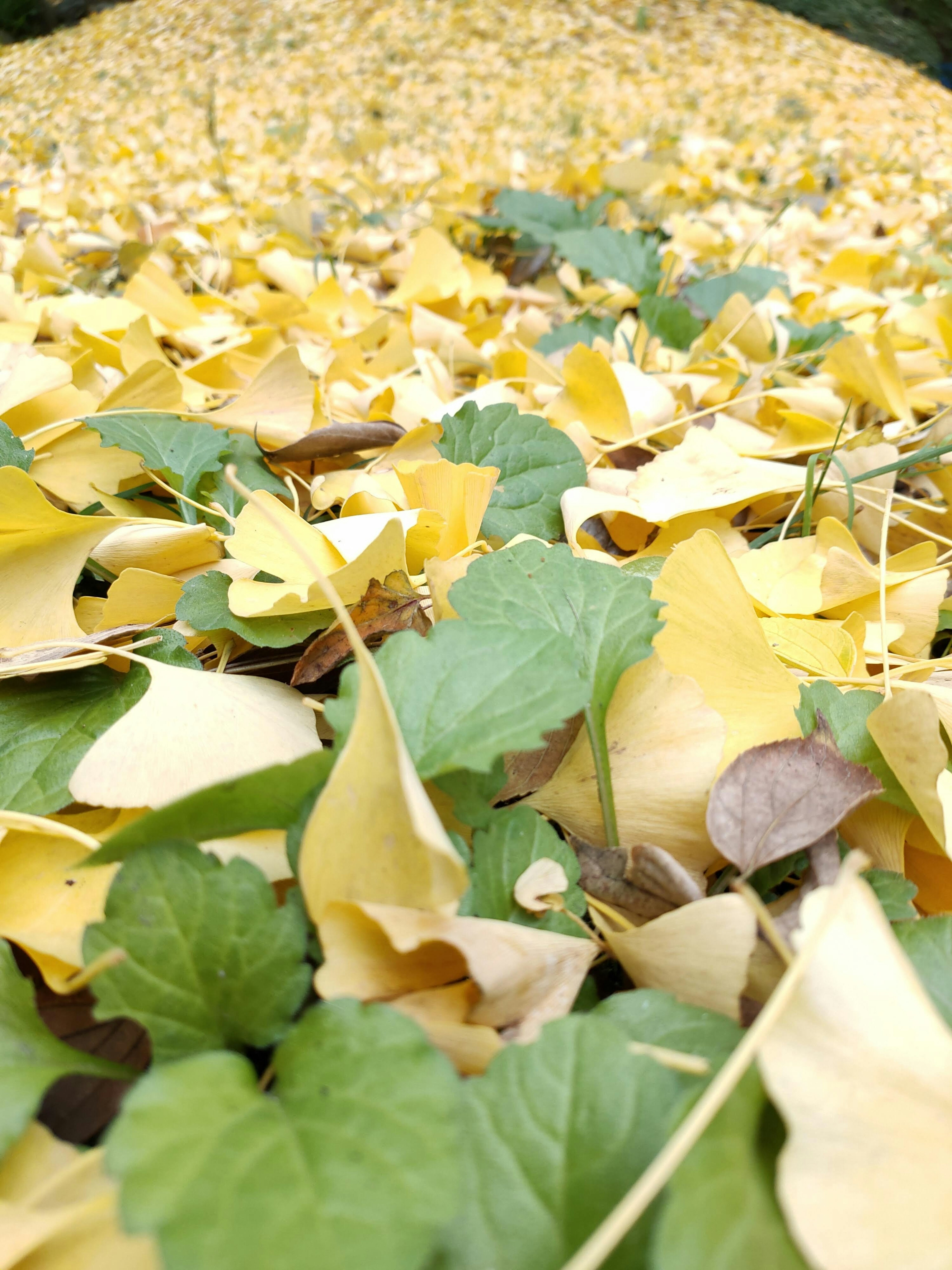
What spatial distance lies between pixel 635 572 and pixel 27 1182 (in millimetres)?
256

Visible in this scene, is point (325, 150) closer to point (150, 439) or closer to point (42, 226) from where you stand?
point (42, 226)

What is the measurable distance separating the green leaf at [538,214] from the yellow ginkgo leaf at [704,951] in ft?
3.10

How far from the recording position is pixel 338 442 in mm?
422

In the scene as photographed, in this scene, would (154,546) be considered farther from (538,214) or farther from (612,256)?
(538,214)

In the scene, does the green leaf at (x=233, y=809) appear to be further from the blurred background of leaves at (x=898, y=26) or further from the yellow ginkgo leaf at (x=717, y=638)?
the blurred background of leaves at (x=898, y=26)

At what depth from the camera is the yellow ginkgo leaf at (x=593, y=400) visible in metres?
0.43

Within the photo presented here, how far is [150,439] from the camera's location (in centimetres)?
38

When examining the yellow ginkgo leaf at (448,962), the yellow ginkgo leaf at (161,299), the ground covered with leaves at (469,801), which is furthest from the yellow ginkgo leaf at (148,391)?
the yellow ginkgo leaf at (448,962)

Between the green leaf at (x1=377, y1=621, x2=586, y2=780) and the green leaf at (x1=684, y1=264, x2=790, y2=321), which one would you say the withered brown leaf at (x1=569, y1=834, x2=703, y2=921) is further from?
the green leaf at (x1=684, y1=264, x2=790, y2=321)

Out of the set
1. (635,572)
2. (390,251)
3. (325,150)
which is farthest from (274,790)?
(325,150)

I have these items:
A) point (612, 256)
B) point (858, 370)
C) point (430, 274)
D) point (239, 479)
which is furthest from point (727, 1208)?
point (612, 256)

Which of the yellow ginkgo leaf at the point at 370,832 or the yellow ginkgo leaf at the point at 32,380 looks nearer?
the yellow ginkgo leaf at the point at 370,832

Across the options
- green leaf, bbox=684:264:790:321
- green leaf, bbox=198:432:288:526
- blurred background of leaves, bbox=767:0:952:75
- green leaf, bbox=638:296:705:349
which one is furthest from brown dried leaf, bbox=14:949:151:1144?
blurred background of leaves, bbox=767:0:952:75

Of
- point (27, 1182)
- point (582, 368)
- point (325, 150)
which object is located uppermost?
point (325, 150)
